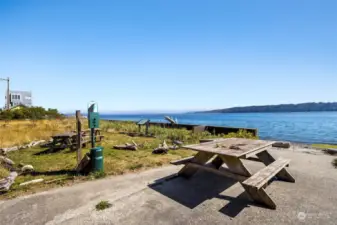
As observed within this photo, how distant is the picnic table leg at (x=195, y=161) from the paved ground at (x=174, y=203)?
159mm

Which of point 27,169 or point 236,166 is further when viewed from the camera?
point 27,169

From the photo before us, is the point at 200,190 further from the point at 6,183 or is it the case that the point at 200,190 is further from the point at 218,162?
the point at 6,183


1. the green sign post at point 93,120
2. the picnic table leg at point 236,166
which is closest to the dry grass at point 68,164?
the green sign post at point 93,120

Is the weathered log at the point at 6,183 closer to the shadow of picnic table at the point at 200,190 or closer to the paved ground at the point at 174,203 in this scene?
the paved ground at the point at 174,203

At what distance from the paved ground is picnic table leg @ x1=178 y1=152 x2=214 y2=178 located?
16 cm

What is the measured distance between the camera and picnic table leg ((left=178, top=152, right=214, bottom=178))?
4056 mm

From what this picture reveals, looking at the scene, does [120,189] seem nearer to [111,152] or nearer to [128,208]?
[128,208]

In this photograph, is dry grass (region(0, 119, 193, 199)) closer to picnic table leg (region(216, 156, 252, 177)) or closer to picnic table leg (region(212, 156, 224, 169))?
picnic table leg (region(212, 156, 224, 169))

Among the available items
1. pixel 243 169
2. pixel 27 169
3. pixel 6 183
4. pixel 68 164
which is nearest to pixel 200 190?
pixel 243 169

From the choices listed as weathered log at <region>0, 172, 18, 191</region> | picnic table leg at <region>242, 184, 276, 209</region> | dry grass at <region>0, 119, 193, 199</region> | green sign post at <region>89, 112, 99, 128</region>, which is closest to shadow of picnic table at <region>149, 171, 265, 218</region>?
picnic table leg at <region>242, 184, 276, 209</region>

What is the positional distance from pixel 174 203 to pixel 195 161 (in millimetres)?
1206

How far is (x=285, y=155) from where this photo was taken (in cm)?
668

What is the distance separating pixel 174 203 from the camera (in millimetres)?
3146

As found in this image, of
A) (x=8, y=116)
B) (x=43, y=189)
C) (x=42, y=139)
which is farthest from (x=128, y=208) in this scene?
(x=8, y=116)
